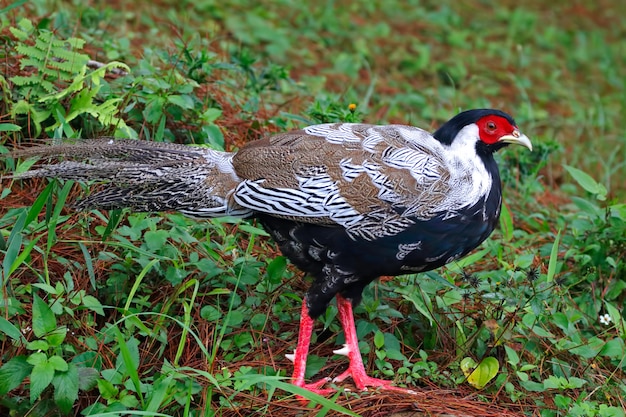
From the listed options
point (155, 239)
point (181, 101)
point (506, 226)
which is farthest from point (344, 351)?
point (181, 101)

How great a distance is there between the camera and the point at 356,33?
779 centimetres

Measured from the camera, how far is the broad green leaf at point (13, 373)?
3.14 m

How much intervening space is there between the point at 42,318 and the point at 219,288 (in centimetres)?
86

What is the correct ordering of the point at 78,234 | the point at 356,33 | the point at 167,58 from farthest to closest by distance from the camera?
the point at 356,33 < the point at 167,58 < the point at 78,234

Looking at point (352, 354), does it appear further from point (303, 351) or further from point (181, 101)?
point (181, 101)

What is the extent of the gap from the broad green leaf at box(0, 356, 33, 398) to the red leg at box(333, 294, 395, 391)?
1.27 metres

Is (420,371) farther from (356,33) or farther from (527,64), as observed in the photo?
(527,64)

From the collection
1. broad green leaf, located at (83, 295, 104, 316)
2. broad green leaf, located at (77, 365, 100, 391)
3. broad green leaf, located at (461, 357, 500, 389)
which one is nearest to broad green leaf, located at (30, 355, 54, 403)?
broad green leaf, located at (77, 365, 100, 391)

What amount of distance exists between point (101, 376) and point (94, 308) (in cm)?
32

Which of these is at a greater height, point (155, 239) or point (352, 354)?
point (155, 239)

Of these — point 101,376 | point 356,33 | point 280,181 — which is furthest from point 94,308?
point 356,33

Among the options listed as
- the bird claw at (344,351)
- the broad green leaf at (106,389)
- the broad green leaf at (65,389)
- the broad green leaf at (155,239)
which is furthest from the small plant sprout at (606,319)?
the broad green leaf at (65,389)

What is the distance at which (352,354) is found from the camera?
145 inches

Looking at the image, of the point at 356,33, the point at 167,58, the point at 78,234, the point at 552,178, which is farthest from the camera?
the point at 356,33
